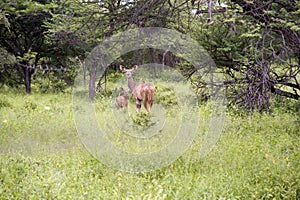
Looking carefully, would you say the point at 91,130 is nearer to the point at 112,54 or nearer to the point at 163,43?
the point at 112,54

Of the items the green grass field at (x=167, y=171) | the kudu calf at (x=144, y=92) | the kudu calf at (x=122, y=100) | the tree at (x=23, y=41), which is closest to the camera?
the green grass field at (x=167, y=171)

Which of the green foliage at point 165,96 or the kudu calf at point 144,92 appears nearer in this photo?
the kudu calf at point 144,92

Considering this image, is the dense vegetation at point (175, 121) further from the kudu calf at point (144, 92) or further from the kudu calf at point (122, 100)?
the kudu calf at point (144, 92)

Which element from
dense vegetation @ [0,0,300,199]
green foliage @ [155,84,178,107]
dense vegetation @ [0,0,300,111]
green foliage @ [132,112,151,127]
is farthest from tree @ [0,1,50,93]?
green foliage @ [132,112,151,127]

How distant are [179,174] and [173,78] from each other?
3543 mm

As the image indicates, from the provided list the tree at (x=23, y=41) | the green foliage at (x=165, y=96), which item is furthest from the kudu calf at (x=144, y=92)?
the tree at (x=23, y=41)

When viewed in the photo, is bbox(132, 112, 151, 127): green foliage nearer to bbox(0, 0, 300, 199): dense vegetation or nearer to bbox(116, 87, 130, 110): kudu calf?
bbox(0, 0, 300, 199): dense vegetation

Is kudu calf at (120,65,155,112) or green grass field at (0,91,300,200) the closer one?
green grass field at (0,91,300,200)

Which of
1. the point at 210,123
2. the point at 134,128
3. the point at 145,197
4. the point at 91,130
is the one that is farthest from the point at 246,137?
the point at 145,197

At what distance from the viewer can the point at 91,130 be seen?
7539 millimetres

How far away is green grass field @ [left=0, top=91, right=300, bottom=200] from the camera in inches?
189

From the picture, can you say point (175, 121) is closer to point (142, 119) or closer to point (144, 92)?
point (142, 119)

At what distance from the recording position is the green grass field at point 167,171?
4789 mm

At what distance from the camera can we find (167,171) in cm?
564
